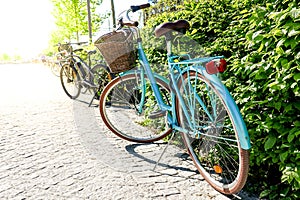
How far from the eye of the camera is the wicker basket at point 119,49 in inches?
118

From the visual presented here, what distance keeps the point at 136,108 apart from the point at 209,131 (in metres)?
1.30

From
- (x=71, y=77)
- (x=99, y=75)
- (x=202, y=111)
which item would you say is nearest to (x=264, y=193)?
(x=202, y=111)

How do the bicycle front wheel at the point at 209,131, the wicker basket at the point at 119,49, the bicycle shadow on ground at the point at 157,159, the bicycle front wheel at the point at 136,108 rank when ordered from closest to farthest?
1. the bicycle front wheel at the point at 209,131
2. the bicycle shadow on ground at the point at 157,159
3. the wicker basket at the point at 119,49
4. the bicycle front wheel at the point at 136,108

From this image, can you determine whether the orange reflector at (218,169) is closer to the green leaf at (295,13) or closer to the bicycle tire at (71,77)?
the green leaf at (295,13)

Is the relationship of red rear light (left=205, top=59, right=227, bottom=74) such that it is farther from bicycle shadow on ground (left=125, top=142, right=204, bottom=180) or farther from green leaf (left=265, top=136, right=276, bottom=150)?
bicycle shadow on ground (left=125, top=142, right=204, bottom=180)

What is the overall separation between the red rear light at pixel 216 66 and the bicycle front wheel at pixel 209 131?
0.44 ft

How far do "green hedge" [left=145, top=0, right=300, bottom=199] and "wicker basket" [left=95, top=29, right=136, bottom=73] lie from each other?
0.98 m

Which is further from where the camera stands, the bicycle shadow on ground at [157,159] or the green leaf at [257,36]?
the bicycle shadow on ground at [157,159]

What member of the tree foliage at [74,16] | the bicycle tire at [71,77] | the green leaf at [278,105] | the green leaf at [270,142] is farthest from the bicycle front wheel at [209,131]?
the tree foliage at [74,16]

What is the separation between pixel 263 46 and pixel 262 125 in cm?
52

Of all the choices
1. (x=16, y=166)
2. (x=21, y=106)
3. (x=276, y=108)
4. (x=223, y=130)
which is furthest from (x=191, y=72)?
(x=21, y=106)

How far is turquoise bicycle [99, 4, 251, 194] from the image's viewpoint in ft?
6.43

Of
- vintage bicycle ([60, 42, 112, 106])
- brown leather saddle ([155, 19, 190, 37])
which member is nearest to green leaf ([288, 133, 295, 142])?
brown leather saddle ([155, 19, 190, 37])

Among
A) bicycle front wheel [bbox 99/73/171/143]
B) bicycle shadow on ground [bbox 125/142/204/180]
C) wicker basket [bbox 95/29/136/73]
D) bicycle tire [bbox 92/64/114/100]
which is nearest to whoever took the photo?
bicycle shadow on ground [bbox 125/142/204/180]
